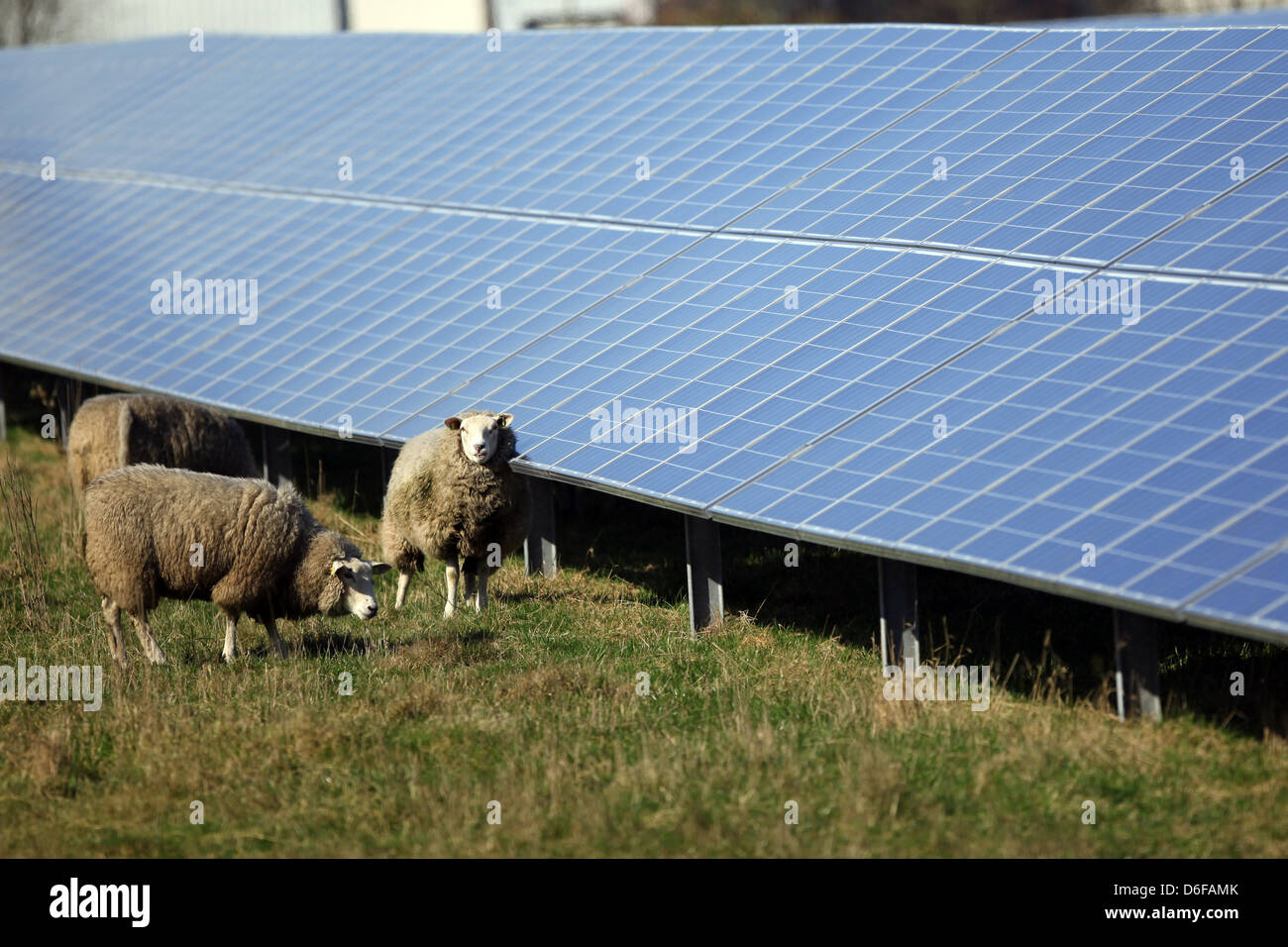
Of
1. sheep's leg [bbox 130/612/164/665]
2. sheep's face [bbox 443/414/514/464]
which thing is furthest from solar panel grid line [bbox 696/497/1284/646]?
sheep's leg [bbox 130/612/164/665]

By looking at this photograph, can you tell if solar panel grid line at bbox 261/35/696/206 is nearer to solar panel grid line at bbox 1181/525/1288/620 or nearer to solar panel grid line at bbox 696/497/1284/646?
solar panel grid line at bbox 696/497/1284/646

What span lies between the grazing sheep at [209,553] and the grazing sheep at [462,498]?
1.37 m

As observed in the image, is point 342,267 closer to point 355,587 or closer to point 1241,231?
point 355,587

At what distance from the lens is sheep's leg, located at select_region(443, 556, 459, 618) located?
14.9 m

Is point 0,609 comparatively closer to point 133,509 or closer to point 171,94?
point 133,509

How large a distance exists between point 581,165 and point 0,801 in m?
11.4

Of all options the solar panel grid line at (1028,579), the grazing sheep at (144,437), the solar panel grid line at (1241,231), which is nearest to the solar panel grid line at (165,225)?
the grazing sheep at (144,437)

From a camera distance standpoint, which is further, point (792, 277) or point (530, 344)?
point (530, 344)

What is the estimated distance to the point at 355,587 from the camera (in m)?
13.3

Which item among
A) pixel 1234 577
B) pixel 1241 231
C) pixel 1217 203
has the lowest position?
pixel 1234 577

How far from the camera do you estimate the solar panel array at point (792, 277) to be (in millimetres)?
11312

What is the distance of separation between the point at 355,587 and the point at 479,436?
1918 millimetres

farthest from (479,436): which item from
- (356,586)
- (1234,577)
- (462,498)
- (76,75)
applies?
(76,75)

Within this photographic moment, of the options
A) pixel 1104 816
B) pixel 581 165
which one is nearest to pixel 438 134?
pixel 581 165
